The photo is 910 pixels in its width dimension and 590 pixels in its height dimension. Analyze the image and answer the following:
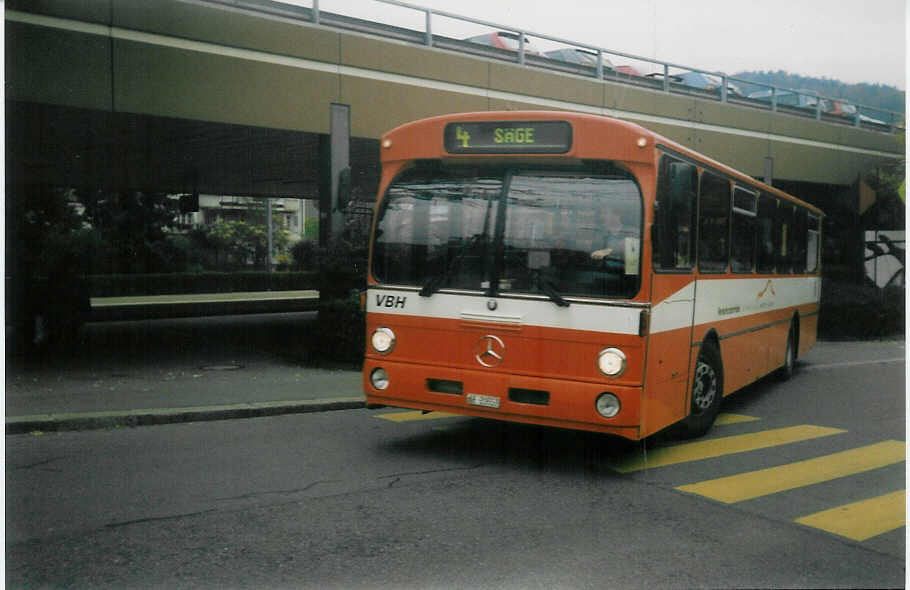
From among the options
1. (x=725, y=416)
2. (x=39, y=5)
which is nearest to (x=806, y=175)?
(x=725, y=416)

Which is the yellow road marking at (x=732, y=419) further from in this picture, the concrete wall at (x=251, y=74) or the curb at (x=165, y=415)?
the curb at (x=165, y=415)

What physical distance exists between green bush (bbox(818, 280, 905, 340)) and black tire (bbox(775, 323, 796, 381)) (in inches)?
203

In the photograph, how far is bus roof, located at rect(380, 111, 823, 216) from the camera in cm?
675

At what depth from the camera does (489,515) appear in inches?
225

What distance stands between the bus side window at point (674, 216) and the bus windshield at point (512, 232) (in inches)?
10.5

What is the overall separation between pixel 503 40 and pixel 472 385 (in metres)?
10.7

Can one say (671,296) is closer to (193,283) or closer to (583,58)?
(583,58)

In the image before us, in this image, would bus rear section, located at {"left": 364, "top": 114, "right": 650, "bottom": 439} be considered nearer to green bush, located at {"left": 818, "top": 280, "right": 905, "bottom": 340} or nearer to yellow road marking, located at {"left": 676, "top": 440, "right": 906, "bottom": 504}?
yellow road marking, located at {"left": 676, "top": 440, "right": 906, "bottom": 504}

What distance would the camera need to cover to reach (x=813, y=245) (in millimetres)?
14188

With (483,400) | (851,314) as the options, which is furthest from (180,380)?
(851,314)

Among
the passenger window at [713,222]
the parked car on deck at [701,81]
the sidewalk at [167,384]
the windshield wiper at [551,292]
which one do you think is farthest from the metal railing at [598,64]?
the sidewalk at [167,384]

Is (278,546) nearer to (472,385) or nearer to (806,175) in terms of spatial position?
(472,385)

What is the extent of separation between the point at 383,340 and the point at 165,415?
9.77 ft

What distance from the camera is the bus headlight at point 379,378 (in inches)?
294
